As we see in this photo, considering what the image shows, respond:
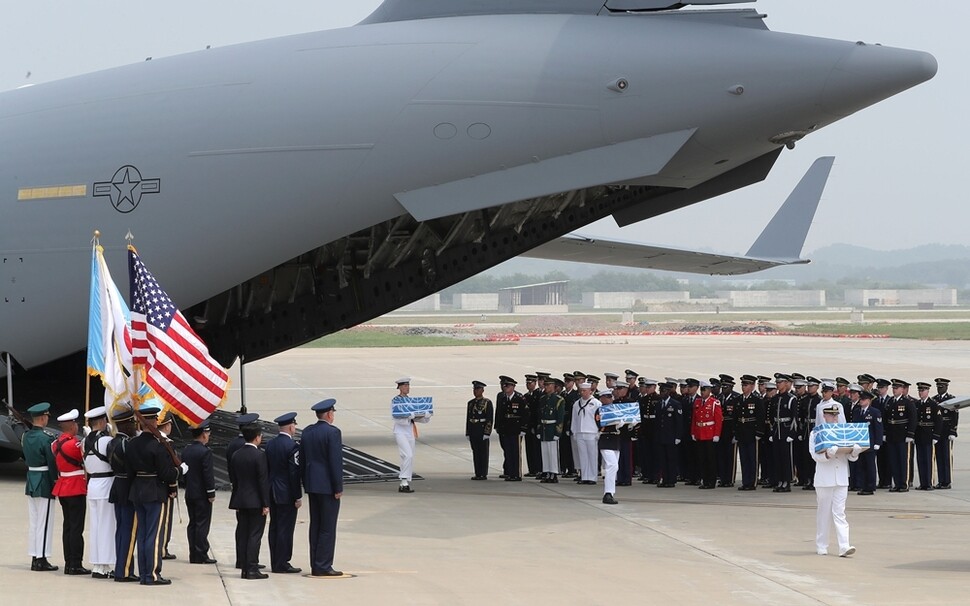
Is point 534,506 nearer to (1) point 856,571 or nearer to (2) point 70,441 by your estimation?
(1) point 856,571

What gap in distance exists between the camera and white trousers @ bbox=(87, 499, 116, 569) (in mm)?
8367

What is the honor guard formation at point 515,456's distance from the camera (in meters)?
8.38

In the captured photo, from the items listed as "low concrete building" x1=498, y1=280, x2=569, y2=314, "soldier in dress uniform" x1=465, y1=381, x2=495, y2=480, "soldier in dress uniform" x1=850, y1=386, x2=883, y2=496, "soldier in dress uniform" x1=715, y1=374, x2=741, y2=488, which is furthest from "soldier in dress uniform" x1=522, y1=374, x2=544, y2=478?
"low concrete building" x1=498, y1=280, x2=569, y2=314

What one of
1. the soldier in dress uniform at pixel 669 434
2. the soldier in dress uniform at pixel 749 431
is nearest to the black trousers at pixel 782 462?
the soldier in dress uniform at pixel 749 431

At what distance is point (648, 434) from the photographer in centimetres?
1424

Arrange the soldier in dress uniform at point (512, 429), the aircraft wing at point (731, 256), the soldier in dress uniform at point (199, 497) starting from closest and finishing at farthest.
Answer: the soldier in dress uniform at point (199, 497)
the soldier in dress uniform at point (512, 429)
the aircraft wing at point (731, 256)

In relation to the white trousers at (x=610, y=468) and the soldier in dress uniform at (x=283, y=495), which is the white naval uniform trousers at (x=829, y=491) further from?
the soldier in dress uniform at (x=283, y=495)

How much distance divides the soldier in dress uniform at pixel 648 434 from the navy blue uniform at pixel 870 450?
2.37 m

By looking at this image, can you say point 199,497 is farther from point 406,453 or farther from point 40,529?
point 406,453

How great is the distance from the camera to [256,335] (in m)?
15.4

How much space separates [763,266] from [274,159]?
11.3m

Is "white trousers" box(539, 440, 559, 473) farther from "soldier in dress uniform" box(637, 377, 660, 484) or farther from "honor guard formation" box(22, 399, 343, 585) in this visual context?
"honor guard formation" box(22, 399, 343, 585)

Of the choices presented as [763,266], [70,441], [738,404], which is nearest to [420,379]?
[763,266]

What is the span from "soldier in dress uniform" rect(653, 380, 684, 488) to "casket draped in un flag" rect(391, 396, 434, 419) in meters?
2.84
